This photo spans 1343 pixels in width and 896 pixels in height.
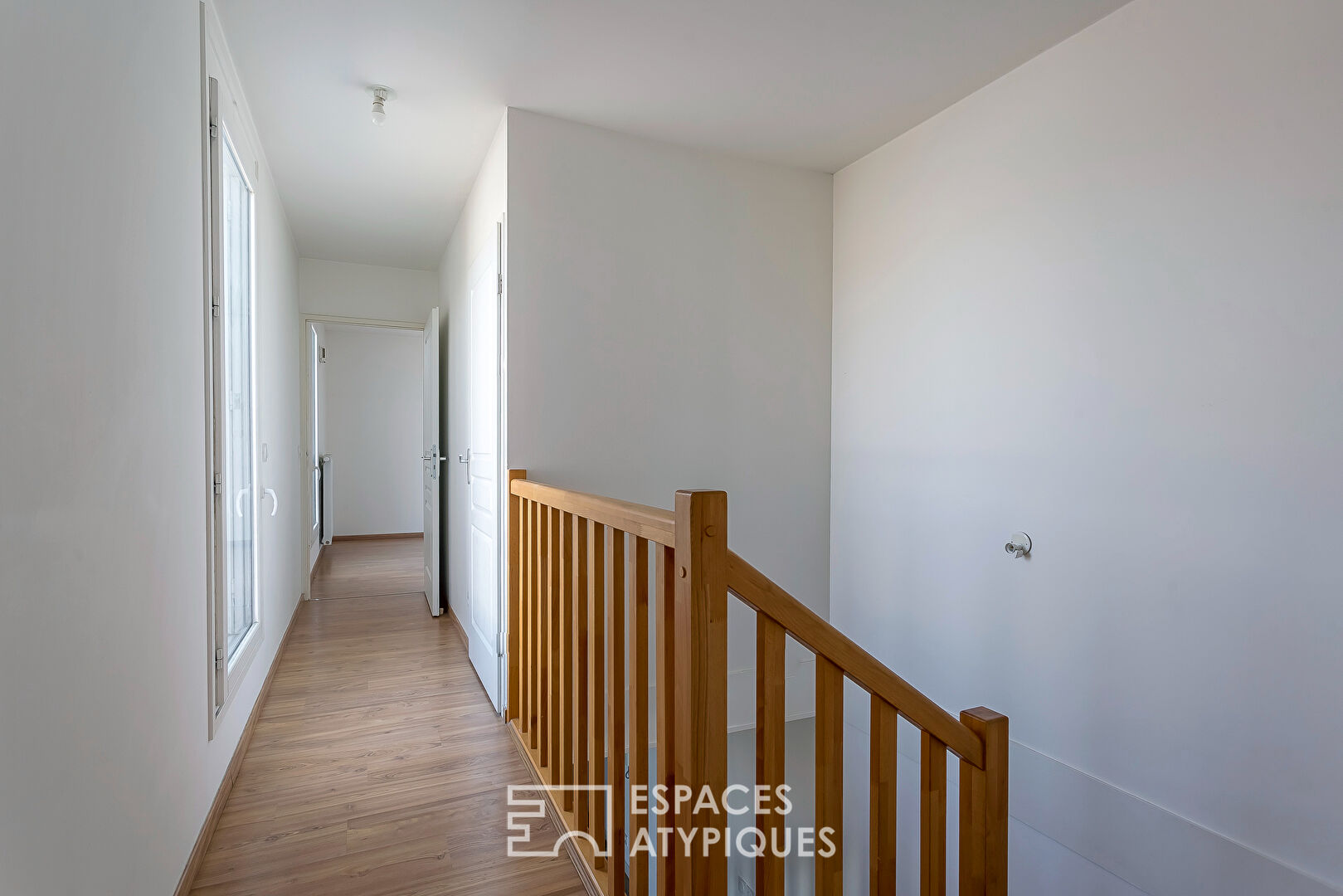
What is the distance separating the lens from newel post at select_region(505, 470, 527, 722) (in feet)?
8.43

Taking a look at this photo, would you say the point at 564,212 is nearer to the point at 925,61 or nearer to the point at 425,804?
the point at 925,61

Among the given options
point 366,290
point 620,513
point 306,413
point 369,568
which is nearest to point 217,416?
point 620,513

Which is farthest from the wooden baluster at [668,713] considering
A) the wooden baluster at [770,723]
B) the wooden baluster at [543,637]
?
the wooden baluster at [543,637]

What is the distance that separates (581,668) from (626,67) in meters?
1.93

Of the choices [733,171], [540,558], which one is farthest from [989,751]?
[733,171]

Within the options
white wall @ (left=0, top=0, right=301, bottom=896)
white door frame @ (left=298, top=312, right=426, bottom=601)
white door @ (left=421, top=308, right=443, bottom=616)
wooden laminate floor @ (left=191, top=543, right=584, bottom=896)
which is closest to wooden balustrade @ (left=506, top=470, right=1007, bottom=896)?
wooden laminate floor @ (left=191, top=543, right=584, bottom=896)

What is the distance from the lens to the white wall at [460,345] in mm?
2916

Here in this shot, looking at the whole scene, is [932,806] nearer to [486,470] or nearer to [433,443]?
[486,470]

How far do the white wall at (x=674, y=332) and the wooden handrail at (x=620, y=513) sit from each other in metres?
0.68

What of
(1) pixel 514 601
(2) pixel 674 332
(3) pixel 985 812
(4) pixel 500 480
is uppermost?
(2) pixel 674 332

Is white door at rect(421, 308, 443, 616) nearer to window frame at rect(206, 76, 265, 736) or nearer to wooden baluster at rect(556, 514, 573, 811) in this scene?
window frame at rect(206, 76, 265, 736)

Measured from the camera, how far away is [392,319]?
507cm

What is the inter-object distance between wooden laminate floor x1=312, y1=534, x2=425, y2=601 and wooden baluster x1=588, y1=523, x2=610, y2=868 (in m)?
3.78

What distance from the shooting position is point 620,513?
1.51 meters
